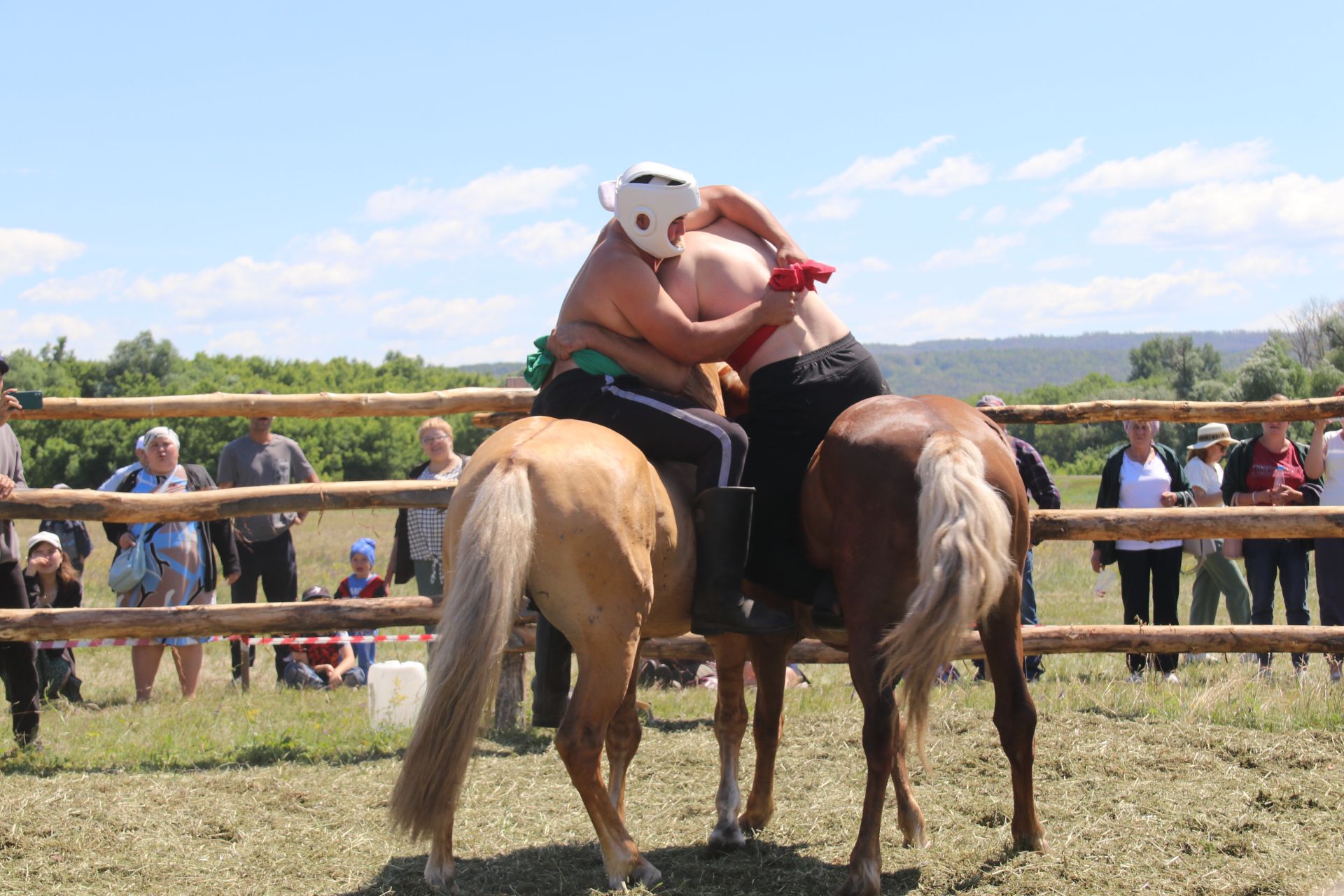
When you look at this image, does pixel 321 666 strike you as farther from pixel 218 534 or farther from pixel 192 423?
pixel 192 423

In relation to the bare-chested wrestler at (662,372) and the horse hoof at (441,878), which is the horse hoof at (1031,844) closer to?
the bare-chested wrestler at (662,372)

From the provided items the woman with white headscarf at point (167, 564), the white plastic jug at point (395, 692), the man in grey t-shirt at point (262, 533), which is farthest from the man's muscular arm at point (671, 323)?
the man in grey t-shirt at point (262, 533)

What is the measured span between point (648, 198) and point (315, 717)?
4.26m

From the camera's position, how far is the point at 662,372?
174 inches

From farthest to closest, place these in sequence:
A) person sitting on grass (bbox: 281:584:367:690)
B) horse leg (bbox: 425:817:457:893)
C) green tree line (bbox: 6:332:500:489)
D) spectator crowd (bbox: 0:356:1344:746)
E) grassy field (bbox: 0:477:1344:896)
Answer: green tree line (bbox: 6:332:500:489)
person sitting on grass (bbox: 281:584:367:690)
spectator crowd (bbox: 0:356:1344:746)
grassy field (bbox: 0:477:1344:896)
horse leg (bbox: 425:817:457:893)

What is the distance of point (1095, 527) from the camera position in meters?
6.35

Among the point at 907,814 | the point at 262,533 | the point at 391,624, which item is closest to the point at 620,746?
the point at 907,814

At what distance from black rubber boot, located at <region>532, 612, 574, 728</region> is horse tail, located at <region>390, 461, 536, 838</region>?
0.47 metres

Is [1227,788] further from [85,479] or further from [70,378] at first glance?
[70,378]

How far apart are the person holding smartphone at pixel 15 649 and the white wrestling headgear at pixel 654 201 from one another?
3.70 m

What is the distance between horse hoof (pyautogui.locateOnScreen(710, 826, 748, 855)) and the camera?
4551mm

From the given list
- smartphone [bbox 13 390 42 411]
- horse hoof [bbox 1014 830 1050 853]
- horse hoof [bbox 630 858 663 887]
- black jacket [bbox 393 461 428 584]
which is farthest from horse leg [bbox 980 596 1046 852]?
black jacket [bbox 393 461 428 584]

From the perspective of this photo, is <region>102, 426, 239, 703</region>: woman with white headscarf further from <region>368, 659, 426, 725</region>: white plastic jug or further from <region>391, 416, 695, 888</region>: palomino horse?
<region>391, 416, 695, 888</region>: palomino horse

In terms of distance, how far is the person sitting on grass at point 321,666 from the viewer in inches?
331
